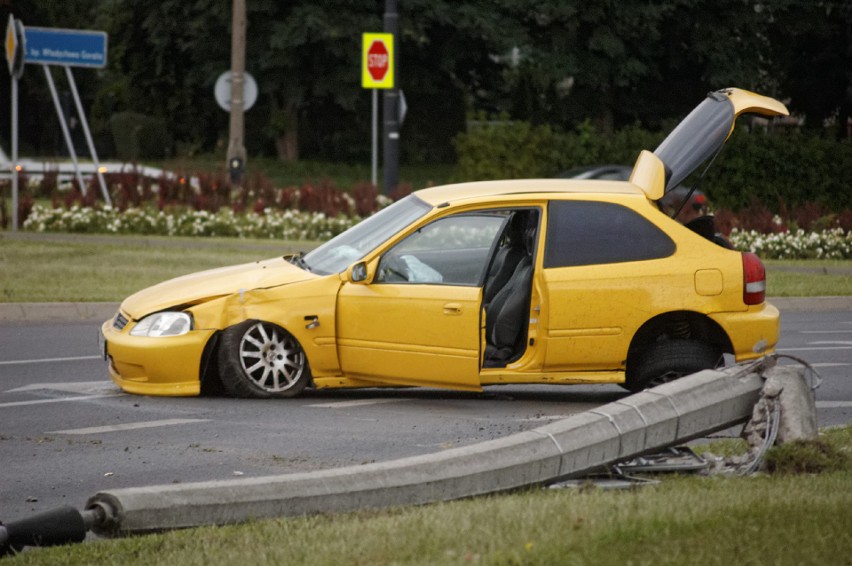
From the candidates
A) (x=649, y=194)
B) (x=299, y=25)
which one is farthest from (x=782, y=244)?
(x=299, y=25)

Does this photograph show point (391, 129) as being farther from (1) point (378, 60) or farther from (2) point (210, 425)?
(2) point (210, 425)

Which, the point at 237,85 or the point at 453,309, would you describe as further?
the point at 237,85

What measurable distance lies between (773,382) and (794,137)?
27442 millimetres

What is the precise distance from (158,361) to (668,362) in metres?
3.17

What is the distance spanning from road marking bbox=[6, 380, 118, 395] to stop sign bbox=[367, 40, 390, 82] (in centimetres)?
1489

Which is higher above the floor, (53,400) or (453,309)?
(453,309)

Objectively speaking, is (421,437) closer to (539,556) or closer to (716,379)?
(716,379)

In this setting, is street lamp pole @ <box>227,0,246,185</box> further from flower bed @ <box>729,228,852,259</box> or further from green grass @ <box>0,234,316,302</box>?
flower bed @ <box>729,228,852,259</box>

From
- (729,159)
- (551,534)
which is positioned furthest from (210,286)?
(729,159)

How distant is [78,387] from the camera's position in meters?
10.9

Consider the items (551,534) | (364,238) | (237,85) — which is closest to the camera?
(551,534)

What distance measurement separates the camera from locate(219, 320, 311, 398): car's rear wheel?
33.3 ft

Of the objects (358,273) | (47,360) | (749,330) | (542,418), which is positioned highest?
(358,273)

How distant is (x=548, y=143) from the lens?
35.9 m
